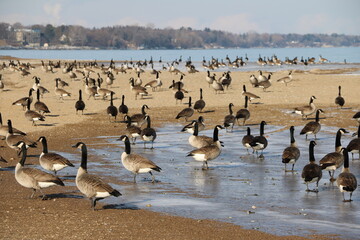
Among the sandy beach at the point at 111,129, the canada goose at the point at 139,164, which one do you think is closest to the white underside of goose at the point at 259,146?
the canada goose at the point at 139,164

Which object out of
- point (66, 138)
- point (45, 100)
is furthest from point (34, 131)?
point (45, 100)

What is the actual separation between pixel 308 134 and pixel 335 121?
12.9 ft

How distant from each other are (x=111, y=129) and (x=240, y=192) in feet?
37.9

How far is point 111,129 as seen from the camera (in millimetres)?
23562

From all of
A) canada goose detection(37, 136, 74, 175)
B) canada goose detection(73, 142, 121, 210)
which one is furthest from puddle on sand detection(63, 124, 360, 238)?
canada goose detection(37, 136, 74, 175)

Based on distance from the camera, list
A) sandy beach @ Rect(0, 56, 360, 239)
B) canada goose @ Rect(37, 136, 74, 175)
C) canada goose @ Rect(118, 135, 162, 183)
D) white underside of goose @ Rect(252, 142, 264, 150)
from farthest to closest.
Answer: white underside of goose @ Rect(252, 142, 264, 150)
canada goose @ Rect(37, 136, 74, 175)
canada goose @ Rect(118, 135, 162, 183)
sandy beach @ Rect(0, 56, 360, 239)

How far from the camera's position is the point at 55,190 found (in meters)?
12.9

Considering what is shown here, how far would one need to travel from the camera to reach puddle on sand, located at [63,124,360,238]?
34.4 ft

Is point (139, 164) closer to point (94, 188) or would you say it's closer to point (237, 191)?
point (237, 191)

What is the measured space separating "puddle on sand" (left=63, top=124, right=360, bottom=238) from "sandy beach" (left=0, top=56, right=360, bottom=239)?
1.89 ft

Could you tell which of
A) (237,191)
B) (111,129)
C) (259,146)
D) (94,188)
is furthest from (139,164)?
(111,129)

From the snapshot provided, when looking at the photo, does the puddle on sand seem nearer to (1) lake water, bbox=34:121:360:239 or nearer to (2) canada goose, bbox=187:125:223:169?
(1) lake water, bbox=34:121:360:239

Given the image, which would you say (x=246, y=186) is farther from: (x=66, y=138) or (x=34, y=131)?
(x=34, y=131)

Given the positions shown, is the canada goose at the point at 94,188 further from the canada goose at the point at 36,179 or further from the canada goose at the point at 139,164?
the canada goose at the point at 139,164
